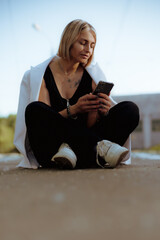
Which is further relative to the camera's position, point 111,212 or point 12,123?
point 12,123

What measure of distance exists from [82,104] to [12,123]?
1134cm

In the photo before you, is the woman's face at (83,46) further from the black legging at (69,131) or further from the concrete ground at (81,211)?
the concrete ground at (81,211)

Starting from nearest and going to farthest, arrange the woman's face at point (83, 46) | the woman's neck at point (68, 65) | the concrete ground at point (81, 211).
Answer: the concrete ground at point (81, 211), the woman's face at point (83, 46), the woman's neck at point (68, 65)

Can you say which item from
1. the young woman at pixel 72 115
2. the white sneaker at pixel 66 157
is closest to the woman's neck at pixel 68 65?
the young woman at pixel 72 115

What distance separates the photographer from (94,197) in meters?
0.85

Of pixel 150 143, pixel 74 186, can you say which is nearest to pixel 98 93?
pixel 74 186

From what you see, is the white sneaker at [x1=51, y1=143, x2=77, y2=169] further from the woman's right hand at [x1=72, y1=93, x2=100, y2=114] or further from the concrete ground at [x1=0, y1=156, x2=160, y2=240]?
the concrete ground at [x1=0, y1=156, x2=160, y2=240]

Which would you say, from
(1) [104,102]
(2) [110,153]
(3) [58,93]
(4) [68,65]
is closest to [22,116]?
(3) [58,93]

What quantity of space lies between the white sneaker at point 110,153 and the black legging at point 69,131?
0.05 m

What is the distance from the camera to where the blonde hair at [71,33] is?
6.61ft

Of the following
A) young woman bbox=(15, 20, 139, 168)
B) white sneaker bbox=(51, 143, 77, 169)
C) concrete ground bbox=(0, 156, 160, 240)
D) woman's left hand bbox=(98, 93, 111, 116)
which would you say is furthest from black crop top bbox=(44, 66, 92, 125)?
concrete ground bbox=(0, 156, 160, 240)

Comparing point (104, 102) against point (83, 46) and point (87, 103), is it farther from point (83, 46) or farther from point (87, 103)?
point (83, 46)

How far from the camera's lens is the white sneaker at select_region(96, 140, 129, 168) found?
1582 mm

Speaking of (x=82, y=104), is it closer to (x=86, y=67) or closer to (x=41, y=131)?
(x=41, y=131)
